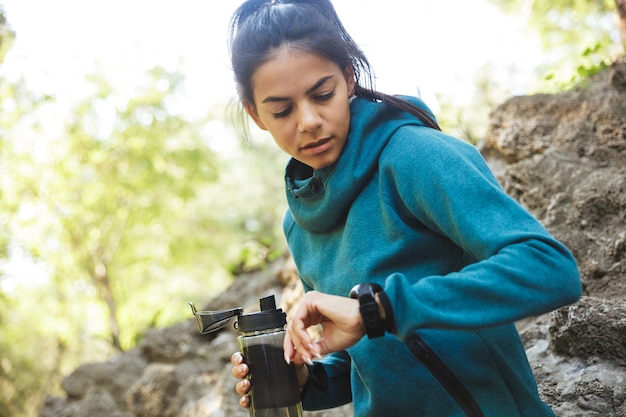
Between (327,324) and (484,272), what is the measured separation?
368 mm

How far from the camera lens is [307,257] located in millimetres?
1877

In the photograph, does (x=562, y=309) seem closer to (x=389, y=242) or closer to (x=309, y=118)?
(x=389, y=242)

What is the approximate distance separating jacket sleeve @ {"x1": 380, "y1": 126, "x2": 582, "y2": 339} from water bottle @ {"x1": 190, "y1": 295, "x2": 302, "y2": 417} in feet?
1.48

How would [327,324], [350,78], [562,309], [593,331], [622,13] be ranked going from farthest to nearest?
[622,13]
[562,309]
[593,331]
[350,78]
[327,324]

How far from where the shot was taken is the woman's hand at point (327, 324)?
3.96 ft

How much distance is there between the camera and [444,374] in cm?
136

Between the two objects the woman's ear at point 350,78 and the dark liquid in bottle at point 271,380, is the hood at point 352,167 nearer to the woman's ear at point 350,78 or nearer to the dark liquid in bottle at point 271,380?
the woman's ear at point 350,78

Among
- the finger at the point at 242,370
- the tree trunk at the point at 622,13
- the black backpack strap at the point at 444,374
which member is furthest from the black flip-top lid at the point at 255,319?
the tree trunk at the point at 622,13

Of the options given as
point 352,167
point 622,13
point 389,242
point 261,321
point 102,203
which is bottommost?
point 261,321

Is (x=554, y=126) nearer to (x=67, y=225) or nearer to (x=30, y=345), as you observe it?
(x=67, y=225)

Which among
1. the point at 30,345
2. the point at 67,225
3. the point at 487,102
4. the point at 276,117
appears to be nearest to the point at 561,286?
the point at 276,117

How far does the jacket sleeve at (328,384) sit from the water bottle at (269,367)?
291 millimetres

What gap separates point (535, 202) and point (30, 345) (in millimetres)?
19352

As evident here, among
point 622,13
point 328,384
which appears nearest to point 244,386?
point 328,384
